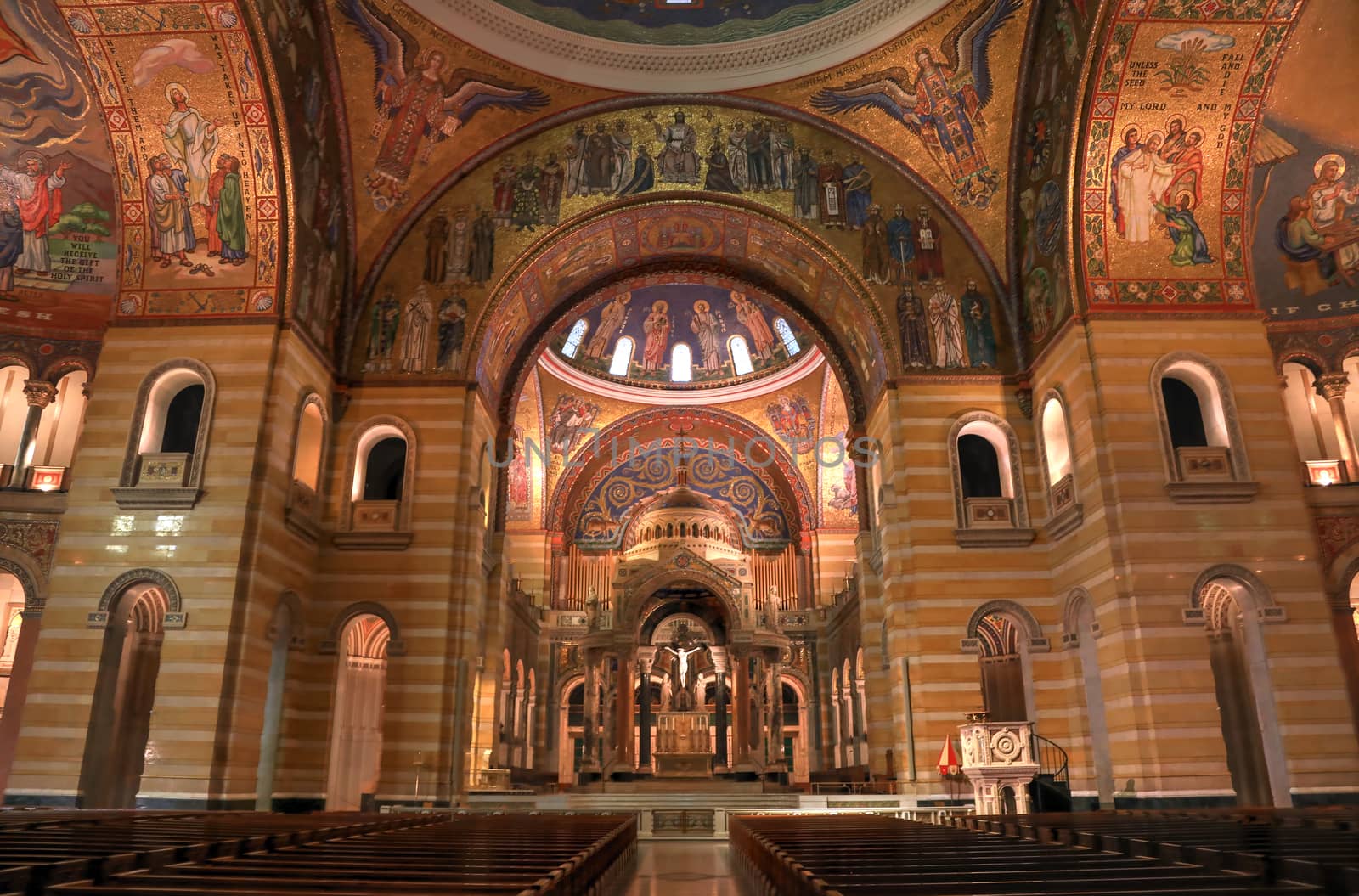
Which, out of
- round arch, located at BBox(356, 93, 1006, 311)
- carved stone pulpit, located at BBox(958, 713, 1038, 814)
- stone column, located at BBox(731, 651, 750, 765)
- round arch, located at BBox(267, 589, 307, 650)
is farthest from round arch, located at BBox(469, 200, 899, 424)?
stone column, located at BBox(731, 651, 750, 765)

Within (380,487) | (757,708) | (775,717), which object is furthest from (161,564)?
(775,717)

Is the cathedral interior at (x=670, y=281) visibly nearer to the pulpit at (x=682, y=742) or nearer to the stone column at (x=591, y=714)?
the pulpit at (x=682, y=742)

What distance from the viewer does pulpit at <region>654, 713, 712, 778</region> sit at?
90.1 ft

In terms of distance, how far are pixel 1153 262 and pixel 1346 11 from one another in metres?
4.75

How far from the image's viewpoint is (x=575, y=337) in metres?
32.9

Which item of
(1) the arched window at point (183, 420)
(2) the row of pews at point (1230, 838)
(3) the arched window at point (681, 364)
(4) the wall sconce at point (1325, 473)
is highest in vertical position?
(3) the arched window at point (681, 364)

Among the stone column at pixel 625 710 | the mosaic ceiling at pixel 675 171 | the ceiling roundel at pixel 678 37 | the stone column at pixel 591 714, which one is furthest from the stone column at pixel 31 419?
the stone column at pixel 625 710

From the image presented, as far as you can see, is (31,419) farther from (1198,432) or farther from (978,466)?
(1198,432)

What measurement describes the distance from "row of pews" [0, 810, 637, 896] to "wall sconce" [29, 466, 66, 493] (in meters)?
11.4

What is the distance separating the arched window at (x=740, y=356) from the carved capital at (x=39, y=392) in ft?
68.1

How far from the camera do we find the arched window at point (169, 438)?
1576cm

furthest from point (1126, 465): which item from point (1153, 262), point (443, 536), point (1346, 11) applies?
point (443, 536)

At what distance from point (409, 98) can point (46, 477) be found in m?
10.2

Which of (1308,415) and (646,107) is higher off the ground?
(646,107)
